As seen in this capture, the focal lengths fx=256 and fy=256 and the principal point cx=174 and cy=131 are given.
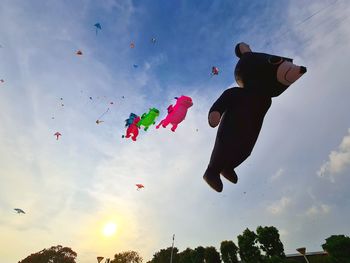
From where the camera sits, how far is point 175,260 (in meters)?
37.2

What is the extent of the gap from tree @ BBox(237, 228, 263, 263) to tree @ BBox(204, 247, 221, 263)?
5.46 meters

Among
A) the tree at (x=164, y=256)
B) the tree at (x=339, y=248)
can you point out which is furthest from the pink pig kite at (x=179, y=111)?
the tree at (x=164, y=256)

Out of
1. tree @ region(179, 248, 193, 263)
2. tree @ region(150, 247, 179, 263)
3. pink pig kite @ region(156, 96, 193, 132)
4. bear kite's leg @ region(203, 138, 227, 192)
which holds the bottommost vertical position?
bear kite's leg @ region(203, 138, 227, 192)

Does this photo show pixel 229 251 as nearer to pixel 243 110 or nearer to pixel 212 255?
pixel 212 255

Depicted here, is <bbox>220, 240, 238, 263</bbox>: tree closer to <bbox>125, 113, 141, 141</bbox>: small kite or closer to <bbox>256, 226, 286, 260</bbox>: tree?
<bbox>256, 226, 286, 260</bbox>: tree

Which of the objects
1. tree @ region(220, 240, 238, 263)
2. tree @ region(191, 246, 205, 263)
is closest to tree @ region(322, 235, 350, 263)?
tree @ region(220, 240, 238, 263)

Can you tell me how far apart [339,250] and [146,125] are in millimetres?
17041

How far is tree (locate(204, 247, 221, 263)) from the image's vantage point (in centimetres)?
2761

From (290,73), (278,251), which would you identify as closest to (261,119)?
(290,73)

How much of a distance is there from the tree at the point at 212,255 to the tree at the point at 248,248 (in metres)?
5.46

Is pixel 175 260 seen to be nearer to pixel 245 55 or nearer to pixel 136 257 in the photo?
pixel 136 257

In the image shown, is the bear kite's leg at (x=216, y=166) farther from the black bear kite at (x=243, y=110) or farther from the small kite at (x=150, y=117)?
the small kite at (x=150, y=117)

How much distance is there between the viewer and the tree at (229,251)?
2517cm

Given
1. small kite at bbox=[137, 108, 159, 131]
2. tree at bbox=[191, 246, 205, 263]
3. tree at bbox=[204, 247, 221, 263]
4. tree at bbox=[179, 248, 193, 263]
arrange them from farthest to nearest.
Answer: tree at bbox=[179, 248, 193, 263] < tree at bbox=[191, 246, 205, 263] < tree at bbox=[204, 247, 221, 263] < small kite at bbox=[137, 108, 159, 131]
